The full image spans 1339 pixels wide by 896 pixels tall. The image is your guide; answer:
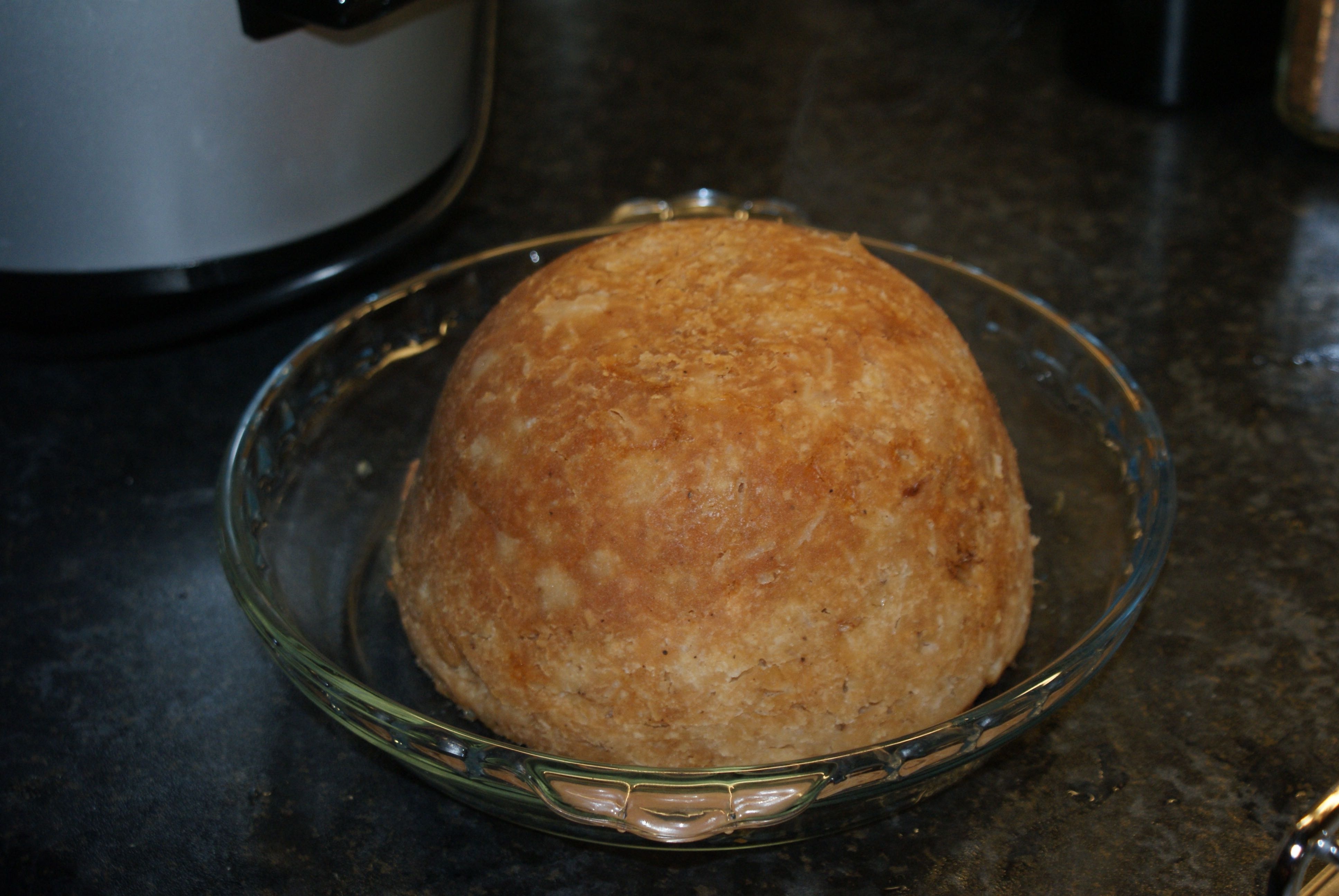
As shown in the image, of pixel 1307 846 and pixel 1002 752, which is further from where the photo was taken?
pixel 1002 752

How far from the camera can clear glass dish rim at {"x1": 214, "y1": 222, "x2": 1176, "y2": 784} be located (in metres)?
0.56

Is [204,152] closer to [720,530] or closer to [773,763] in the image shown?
[720,530]

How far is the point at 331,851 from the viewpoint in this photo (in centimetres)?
67

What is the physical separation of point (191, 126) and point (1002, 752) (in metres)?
0.74

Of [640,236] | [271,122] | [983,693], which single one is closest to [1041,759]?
[983,693]

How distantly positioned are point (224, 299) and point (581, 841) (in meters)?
0.59

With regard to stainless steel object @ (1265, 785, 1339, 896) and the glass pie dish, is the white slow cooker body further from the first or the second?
stainless steel object @ (1265, 785, 1339, 896)

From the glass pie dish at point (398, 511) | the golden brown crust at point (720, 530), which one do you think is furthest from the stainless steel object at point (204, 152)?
the golden brown crust at point (720, 530)

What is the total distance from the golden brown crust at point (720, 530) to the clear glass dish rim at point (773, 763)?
43 mm

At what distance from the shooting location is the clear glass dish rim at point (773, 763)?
0.56 m

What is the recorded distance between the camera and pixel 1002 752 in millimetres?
714

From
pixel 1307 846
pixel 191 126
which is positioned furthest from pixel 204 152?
pixel 1307 846

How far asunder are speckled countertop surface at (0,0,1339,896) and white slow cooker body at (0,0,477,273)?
7.7 inches

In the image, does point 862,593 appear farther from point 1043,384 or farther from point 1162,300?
point 1162,300
